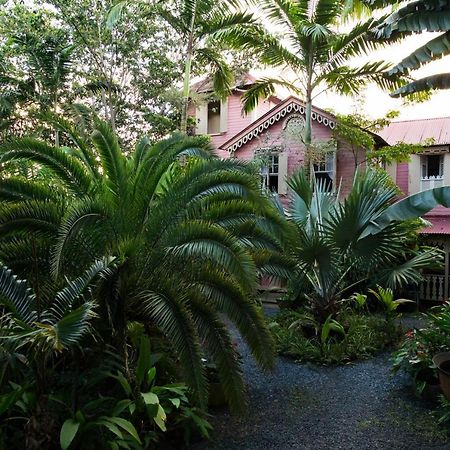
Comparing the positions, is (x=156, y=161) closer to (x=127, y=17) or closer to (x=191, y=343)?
(x=191, y=343)

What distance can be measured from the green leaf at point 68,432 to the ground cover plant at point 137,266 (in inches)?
1.0

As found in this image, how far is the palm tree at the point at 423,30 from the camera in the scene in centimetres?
559

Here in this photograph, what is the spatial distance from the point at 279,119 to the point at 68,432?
1355 cm

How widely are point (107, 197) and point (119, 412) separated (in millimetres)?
2444

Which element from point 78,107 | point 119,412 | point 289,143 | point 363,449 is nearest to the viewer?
point 119,412

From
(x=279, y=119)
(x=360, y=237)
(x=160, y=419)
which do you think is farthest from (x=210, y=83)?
(x=160, y=419)

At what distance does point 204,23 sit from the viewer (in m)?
12.2

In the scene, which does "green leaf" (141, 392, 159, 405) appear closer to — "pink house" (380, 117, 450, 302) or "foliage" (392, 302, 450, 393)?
"foliage" (392, 302, 450, 393)

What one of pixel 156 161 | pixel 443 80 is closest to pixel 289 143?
pixel 443 80

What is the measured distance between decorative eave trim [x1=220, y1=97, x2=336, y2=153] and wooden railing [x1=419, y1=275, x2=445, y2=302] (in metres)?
5.79

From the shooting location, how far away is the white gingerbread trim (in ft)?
48.3

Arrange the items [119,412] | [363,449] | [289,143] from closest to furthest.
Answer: [119,412] → [363,449] → [289,143]

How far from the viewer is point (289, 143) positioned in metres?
15.3

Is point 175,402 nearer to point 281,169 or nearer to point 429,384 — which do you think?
point 429,384
